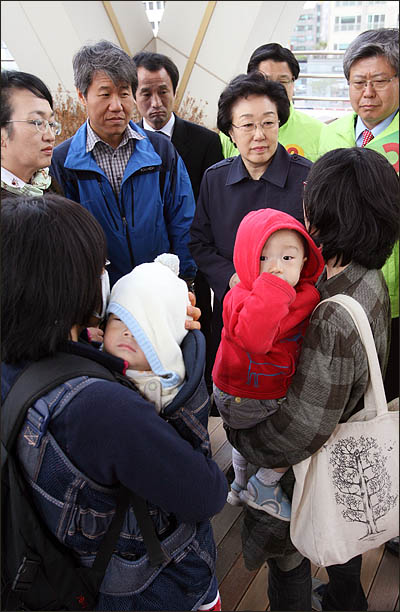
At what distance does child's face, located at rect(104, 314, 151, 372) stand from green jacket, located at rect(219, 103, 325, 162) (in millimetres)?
1296

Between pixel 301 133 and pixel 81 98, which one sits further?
pixel 301 133

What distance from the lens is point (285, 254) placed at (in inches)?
40.4

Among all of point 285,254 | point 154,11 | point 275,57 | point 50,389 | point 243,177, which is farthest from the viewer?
point 275,57

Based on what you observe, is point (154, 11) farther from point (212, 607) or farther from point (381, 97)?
point (212, 607)

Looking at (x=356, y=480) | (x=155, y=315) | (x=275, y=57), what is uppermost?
(x=275, y=57)

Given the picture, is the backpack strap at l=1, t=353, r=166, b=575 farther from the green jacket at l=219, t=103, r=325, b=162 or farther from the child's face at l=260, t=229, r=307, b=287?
the green jacket at l=219, t=103, r=325, b=162

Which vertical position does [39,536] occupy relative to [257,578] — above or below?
above

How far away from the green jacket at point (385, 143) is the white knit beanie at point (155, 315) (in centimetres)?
55

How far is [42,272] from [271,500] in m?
0.71

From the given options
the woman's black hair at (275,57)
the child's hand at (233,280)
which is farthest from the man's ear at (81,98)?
the child's hand at (233,280)

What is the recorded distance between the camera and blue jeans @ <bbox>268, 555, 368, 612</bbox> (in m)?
1.18

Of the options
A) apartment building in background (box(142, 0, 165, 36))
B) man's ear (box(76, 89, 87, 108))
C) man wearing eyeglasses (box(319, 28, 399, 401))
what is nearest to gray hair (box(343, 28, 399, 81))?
man wearing eyeglasses (box(319, 28, 399, 401))

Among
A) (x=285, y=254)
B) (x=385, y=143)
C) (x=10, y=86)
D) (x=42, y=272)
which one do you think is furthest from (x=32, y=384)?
(x=385, y=143)

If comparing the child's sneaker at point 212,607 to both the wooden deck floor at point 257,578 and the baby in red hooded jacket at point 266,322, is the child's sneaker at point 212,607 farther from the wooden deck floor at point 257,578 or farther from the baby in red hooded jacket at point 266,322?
the wooden deck floor at point 257,578
